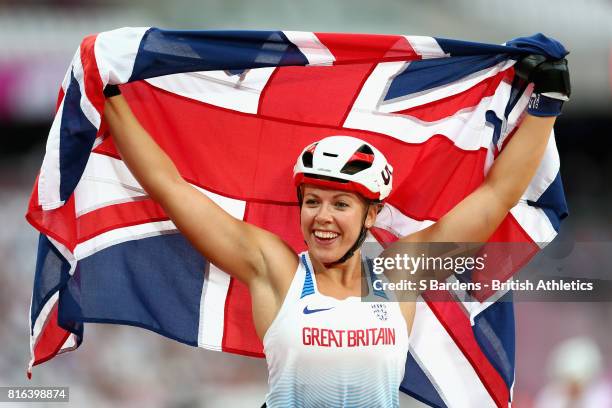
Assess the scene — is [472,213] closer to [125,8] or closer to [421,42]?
[421,42]

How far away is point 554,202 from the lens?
239 inches

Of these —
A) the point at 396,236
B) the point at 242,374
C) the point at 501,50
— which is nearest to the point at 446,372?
the point at 396,236

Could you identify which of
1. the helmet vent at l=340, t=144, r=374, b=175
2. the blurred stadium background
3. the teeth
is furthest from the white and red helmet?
the blurred stadium background

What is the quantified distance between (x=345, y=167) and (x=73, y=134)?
1.24m

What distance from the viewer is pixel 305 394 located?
5309 mm

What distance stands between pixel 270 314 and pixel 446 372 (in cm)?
117

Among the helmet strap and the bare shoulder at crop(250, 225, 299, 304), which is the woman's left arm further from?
the bare shoulder at crop(250, 225, 299, 304)

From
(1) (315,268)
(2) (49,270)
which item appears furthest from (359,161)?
(2) (49,270)

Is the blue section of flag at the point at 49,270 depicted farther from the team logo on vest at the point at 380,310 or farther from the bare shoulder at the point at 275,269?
the team logo on vest at the point at 380,310

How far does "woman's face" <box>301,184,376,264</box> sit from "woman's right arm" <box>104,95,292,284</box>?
23 cm

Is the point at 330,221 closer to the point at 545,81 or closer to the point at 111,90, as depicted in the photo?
the point at 111,90

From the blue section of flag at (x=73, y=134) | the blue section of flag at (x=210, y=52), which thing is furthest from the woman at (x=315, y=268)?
the blue section of flag at (x=210, y=52)

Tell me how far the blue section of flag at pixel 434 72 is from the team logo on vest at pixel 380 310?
1.17 metres

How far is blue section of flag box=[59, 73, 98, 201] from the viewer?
17.8ft
